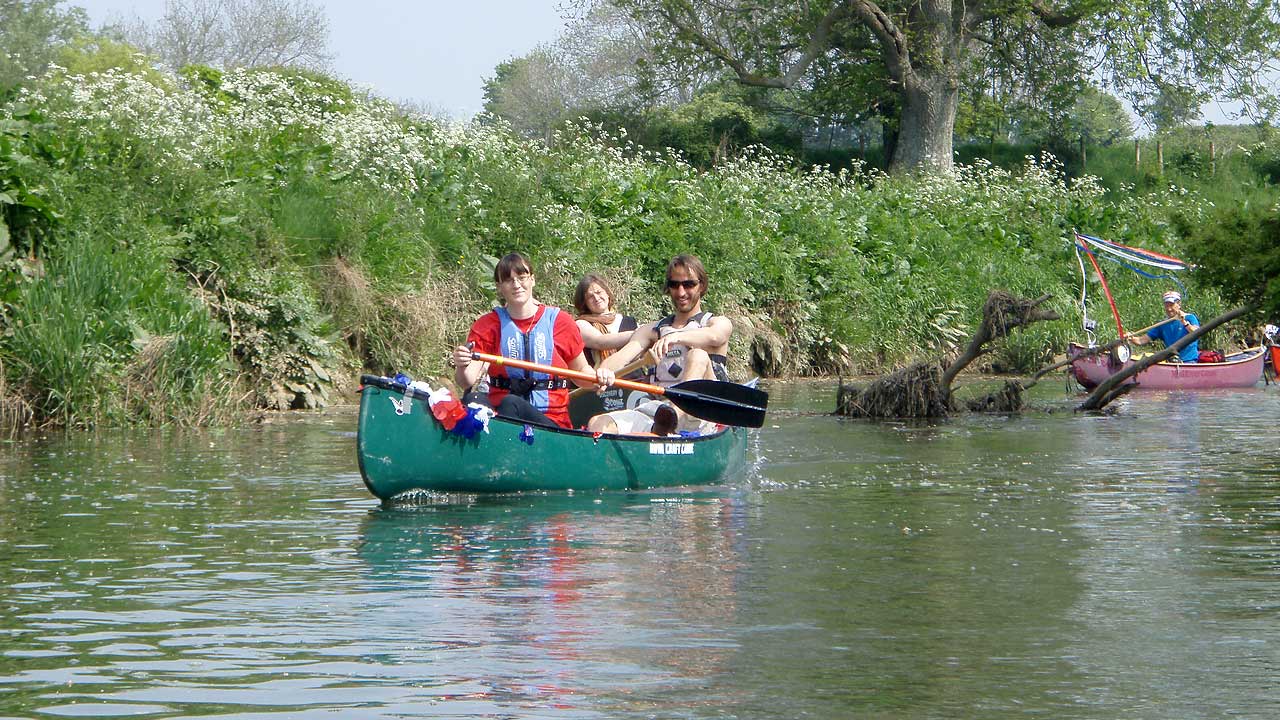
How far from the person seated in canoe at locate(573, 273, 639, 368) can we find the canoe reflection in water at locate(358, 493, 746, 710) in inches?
50.2

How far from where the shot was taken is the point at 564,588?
22.2 ft

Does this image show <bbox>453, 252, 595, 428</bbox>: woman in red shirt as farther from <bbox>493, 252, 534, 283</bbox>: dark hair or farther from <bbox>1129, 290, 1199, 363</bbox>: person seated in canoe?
<bbox>1129, 290, 1199, 363</bbox>: person seated in canoe

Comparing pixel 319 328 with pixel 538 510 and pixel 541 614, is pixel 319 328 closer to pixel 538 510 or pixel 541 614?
pixel 538 510

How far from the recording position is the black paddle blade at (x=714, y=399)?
10102 mm

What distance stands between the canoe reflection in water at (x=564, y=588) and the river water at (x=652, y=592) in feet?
0.07

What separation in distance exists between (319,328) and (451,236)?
2.55 metres

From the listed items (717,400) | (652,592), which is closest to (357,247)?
(717,400)

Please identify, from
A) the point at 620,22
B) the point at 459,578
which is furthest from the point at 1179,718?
the point at 620,22

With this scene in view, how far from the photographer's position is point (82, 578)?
701 cm

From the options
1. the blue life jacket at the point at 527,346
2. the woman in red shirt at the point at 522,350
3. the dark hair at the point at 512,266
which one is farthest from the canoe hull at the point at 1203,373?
the dark hair at the point at 512,266

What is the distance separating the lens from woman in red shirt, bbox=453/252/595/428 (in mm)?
9531

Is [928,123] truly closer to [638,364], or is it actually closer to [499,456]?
[638,364]

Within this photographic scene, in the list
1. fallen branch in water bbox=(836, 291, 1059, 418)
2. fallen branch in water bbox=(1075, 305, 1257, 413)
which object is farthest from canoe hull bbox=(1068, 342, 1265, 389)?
fallen branch in water bbox=(836, 291, 1059, 418)

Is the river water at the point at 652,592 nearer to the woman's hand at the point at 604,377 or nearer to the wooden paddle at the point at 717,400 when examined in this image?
the wooden paddle at the point at 717,400
